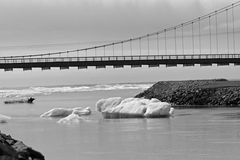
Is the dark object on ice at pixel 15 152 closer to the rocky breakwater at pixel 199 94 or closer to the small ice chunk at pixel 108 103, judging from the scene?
the small ice chunk at pixel 108 103

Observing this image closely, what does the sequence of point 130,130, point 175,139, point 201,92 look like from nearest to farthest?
point 175,139 < point 130,130 < point 201,92

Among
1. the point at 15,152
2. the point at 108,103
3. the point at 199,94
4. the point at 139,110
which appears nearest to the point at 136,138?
the point at 15,152

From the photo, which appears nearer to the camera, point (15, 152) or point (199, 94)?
point (15, 152)

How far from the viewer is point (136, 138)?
76.2 feet

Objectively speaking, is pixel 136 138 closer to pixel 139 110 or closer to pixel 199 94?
pixel 139 110

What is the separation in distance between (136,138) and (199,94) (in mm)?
27710

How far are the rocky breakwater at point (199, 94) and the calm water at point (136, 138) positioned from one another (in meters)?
14.9

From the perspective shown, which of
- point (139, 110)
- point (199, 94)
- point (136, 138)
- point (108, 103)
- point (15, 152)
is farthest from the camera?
point (199, 94)

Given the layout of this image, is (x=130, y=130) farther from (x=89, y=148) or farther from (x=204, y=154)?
(x=204, y=154)

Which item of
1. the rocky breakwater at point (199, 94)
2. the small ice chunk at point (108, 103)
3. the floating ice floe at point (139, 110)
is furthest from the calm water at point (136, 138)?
the rocky breakwater at point (199, 94)

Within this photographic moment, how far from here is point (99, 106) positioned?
40344 millimetres

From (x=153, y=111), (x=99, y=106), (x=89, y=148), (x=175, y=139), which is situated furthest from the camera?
(x=99, y=106)

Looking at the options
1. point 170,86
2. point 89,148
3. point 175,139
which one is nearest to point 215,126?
point 175,139

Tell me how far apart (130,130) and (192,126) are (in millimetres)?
2933
